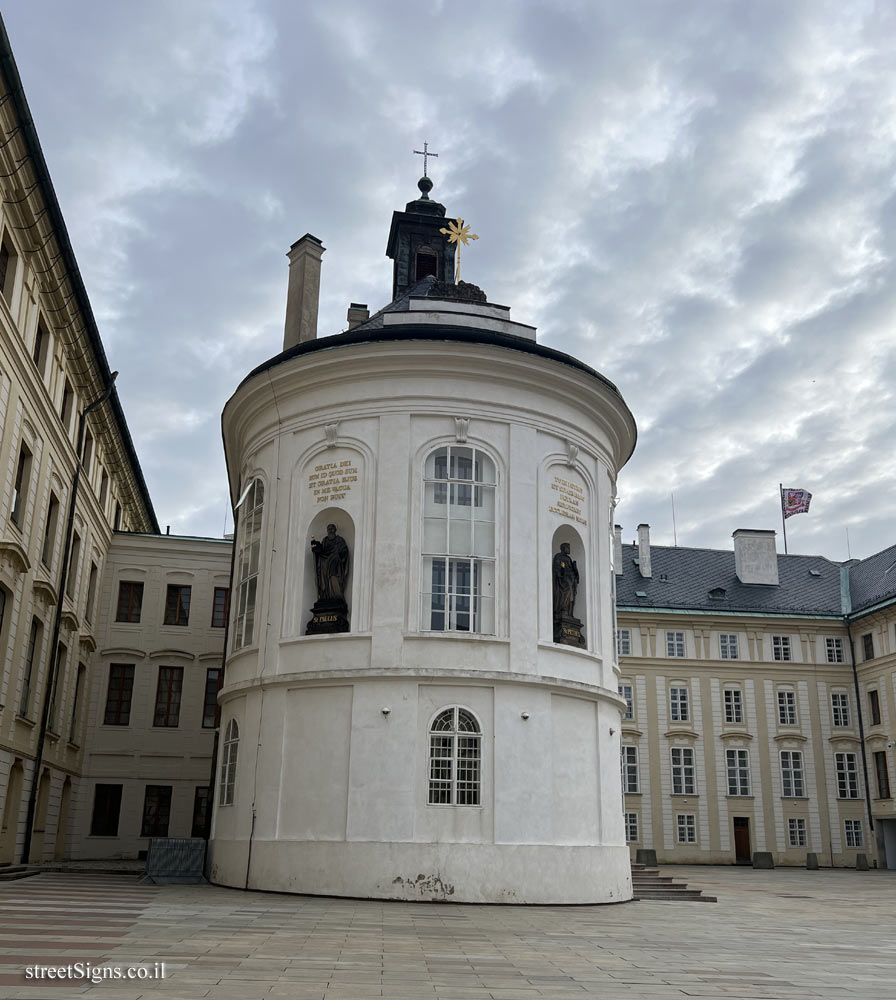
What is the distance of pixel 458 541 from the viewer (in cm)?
2095

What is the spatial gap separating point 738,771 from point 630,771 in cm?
551

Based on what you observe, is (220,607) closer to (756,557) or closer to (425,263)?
(425,263)

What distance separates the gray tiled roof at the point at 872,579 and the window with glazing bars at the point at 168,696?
3401cm

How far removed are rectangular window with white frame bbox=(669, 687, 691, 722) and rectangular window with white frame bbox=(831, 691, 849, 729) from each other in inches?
302

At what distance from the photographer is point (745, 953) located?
40.0ft

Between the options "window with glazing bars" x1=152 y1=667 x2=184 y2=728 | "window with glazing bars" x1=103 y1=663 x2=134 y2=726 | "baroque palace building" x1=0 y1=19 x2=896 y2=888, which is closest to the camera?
"baroque palace building" x1=0 y1=19 x2=896 y2=888

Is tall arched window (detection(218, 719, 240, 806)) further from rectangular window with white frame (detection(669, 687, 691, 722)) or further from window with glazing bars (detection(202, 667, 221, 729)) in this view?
rectangular window with white frame (detection(669, 687, 691, 722))

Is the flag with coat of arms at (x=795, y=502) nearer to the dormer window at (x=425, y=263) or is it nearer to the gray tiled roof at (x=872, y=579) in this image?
the gray tiled roof at (x=872, y=579)

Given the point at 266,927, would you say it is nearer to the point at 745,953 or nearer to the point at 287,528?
the point at 745,953

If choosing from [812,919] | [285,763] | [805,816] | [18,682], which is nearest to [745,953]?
[812,919]

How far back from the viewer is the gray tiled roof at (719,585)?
53.4m

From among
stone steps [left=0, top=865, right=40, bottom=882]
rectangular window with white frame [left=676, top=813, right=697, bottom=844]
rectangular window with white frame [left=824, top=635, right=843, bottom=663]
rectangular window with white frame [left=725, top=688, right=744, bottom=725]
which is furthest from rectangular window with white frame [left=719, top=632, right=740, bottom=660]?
stone steps [left=0, top=865, right=40, bottom=882]

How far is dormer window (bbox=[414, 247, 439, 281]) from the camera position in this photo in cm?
3278

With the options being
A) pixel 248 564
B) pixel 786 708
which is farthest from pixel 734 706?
pixel 248 564
